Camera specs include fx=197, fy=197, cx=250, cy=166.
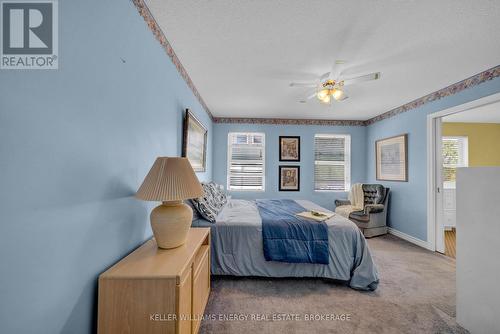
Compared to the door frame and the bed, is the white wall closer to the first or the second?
the bed

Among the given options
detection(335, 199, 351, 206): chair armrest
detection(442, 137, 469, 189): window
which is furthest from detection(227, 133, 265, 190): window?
detection(442, 137, 469, 189): window

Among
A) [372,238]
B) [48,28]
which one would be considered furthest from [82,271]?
[372,238]

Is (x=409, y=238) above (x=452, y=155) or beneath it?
beneath

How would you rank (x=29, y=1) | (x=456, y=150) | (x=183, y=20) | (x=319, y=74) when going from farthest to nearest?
(x=456, y=150)
(x=319, y=74)
(x=183, y=20)
(x=29, y=1)

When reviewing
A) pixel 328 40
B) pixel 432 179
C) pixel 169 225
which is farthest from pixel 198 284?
pixel 432 179

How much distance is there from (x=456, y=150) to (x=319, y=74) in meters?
4.48

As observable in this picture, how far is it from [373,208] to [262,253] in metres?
2.65

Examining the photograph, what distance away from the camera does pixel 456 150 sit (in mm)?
4562

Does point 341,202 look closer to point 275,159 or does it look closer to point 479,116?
point 275,159

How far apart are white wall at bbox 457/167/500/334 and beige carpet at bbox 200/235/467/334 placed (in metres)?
0.23

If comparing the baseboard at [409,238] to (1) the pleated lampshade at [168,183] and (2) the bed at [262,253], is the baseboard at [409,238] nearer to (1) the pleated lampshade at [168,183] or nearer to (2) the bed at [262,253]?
(2) the bed at [262,253]

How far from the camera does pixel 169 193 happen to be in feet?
4.02

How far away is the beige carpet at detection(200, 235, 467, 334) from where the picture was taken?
157 cm

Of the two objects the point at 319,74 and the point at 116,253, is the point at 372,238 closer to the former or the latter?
the point at 319,74
